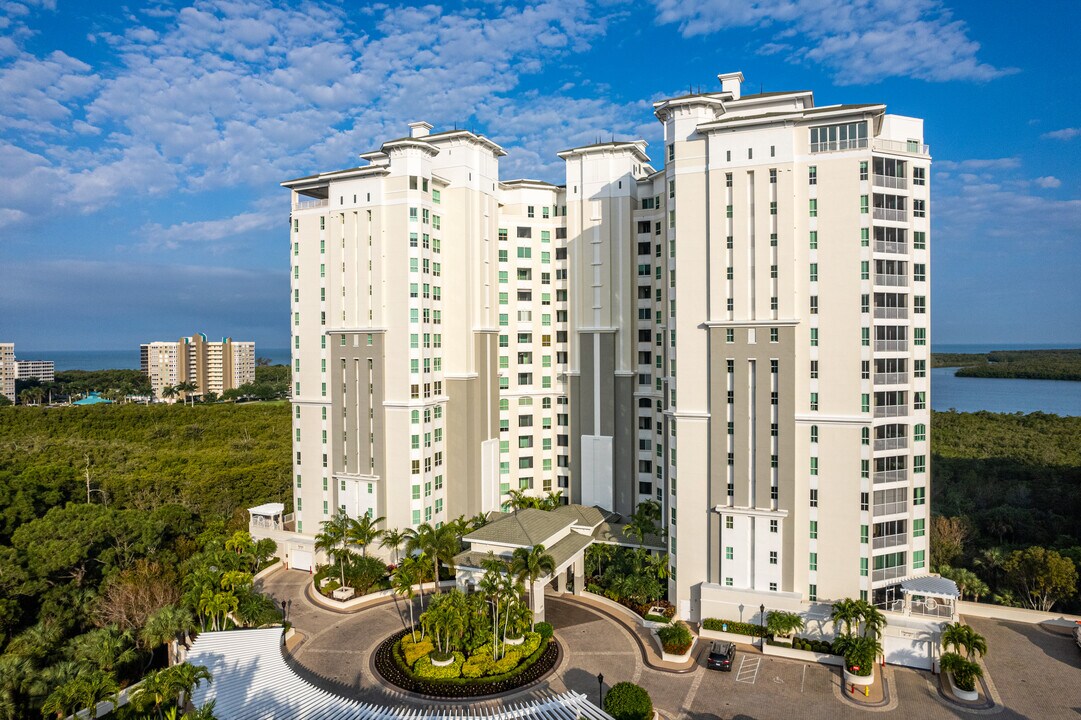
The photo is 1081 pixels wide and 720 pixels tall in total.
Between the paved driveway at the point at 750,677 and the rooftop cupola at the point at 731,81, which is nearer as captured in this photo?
the paved driveway at the point at 750,677

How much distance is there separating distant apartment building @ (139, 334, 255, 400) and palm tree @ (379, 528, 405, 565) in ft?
488

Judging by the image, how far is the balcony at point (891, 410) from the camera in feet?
113

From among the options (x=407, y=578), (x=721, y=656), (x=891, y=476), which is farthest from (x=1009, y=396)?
(x=407, y=578)

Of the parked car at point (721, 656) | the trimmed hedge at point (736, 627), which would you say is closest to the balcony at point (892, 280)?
the trimmed hedge at point (736, 627)

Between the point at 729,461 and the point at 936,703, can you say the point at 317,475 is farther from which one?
the point at 936,703

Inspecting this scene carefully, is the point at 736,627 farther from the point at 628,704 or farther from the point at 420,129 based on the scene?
the point at 420,129

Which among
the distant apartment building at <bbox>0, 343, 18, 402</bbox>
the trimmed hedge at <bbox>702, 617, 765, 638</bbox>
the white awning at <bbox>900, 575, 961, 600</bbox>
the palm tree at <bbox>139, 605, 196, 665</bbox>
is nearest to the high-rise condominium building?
the trimmed hedge at <bbox>702, 617, 765, 638</bbox>

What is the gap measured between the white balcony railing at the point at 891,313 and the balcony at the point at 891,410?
490cm

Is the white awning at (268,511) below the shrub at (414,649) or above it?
above

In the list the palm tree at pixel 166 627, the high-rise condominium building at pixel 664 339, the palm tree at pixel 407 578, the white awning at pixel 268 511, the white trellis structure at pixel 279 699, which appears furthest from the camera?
the white awning at pixel 268 511

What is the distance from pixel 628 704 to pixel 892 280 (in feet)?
84.8

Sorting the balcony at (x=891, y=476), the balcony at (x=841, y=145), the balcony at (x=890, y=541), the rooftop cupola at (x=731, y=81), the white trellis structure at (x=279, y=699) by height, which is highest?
the rooftop cupola at (x=731, y=81)

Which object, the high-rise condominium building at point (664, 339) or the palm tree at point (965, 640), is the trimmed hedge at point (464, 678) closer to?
the high-rise condominium building at point (664, 339)

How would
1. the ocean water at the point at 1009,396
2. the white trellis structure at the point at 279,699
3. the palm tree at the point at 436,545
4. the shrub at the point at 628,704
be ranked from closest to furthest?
the white trellis structure at the point at 279,699 < the shrub at the point at 628,704 < the palm tree at the point at 436,545 < the ocean water at the point at 1009,396
